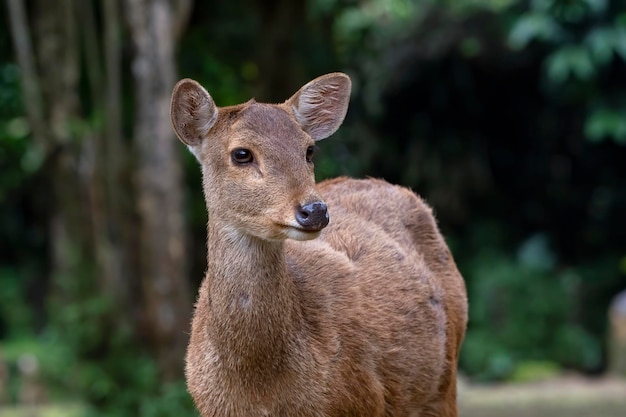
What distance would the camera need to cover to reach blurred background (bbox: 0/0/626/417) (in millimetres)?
10000

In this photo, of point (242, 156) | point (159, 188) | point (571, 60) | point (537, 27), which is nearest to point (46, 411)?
point (159, 188)

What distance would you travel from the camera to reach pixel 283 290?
4.73 metres

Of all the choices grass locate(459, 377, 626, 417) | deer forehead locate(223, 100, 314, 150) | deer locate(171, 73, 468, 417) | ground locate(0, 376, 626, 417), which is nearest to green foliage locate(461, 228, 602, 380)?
ground locate(0, 376, 626, 417)

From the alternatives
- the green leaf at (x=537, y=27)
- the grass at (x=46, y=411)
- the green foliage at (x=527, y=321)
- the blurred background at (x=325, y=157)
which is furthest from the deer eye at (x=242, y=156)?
the green foliage at (x=527, y=321)

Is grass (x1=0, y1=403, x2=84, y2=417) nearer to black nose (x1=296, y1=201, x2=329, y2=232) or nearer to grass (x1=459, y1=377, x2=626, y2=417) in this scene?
grass (x1=459, y1=377, x2=626, y2=417)

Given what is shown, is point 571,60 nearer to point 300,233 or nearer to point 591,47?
point 591,47

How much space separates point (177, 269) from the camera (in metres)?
10.0

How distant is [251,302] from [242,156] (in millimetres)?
619

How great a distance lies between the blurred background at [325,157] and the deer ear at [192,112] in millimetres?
3135

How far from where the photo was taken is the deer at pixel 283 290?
180 inches

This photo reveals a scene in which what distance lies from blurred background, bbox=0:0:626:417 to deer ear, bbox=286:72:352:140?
8.14ft

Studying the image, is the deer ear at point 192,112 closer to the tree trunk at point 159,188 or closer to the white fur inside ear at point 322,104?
the white fur inside ear at point 322,104

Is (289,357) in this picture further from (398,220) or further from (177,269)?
(177,269)

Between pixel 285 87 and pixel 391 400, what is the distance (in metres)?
7.43
